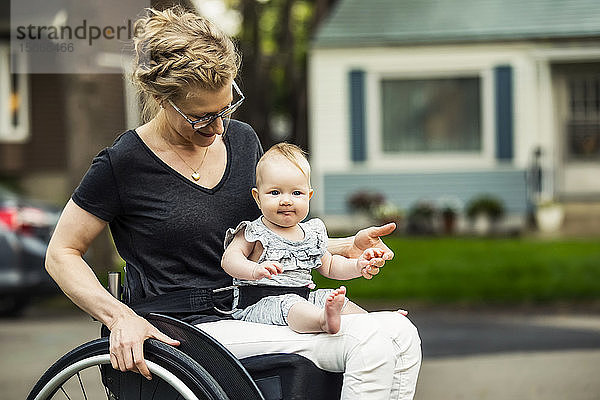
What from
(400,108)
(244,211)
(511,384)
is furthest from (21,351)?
(400,108)

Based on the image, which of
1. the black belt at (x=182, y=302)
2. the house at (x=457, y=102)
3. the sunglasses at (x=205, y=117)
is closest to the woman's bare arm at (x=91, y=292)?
the black belt at (x=182, y=302)

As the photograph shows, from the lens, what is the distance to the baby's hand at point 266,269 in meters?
2.91

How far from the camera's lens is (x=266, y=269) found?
292 centimetres

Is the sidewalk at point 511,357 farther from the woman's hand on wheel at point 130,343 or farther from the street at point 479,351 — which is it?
the woman's hand on wheel at point 130,343

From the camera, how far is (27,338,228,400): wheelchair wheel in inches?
114

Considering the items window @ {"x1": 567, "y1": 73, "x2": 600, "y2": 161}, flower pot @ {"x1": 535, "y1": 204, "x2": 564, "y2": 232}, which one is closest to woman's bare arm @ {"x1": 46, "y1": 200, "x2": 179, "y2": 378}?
flower pot @ {"x1": 535, "y1": 204, "x2": 564, "y2": 232}

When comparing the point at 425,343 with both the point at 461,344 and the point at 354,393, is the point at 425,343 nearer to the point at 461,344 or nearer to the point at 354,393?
the point at 461,344

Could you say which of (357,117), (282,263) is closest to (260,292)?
(282,263)

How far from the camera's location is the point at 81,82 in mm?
12039

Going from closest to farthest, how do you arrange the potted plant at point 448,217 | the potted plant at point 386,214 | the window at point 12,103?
the potted plant at point 448,217, the potted plant at point 386,214, the window at point 12,103

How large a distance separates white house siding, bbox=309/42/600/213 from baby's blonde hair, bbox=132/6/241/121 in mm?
14489

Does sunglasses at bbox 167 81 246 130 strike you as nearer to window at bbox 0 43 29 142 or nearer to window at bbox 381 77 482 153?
window at bbox 381 77 482 153

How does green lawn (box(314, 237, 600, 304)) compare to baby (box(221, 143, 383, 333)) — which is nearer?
baby (box(221, 143, 383, 333))

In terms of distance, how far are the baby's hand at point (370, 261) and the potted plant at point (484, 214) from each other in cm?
1366
